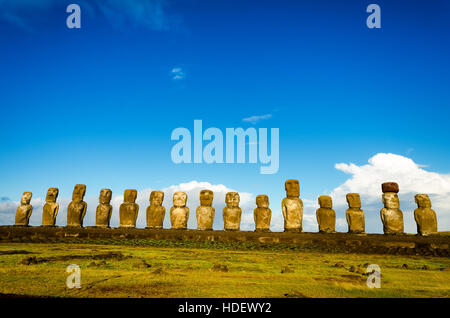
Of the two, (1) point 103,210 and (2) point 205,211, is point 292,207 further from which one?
(1) point 103,210

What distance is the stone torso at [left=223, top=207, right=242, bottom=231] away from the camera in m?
13.6

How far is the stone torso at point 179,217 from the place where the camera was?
13930 mm

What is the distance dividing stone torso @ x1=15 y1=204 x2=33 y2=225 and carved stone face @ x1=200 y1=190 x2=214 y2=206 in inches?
304

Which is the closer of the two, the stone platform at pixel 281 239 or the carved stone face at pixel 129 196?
the stone platform at pixel 281 239

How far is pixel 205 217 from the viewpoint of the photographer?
13.8m

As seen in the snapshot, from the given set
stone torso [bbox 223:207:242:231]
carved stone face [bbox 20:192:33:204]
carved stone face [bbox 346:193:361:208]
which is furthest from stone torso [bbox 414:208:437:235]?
carved stone face [bbox 20:192:33:204]

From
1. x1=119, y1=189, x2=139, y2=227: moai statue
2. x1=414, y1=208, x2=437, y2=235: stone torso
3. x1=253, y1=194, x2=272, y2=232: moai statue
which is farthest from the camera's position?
x1=119, y1=189, x2=139, y2=227: moai statue

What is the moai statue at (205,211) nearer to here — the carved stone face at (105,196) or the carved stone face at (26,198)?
the carved stone face at (105,196)

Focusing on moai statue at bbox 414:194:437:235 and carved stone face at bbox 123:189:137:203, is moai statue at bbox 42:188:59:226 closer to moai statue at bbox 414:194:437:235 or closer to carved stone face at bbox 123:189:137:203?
carved stone face at bbox 123:189:137:203

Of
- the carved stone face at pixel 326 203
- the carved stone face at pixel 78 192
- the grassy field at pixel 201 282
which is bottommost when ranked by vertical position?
the grassy field at pixel 201 282

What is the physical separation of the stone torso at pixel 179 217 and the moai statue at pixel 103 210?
110 inches

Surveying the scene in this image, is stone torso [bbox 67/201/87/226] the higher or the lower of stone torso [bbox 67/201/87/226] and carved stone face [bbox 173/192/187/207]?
the lower

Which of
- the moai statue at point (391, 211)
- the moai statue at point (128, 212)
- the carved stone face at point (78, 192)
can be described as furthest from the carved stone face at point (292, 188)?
the carved stone face at point (78, 192)
